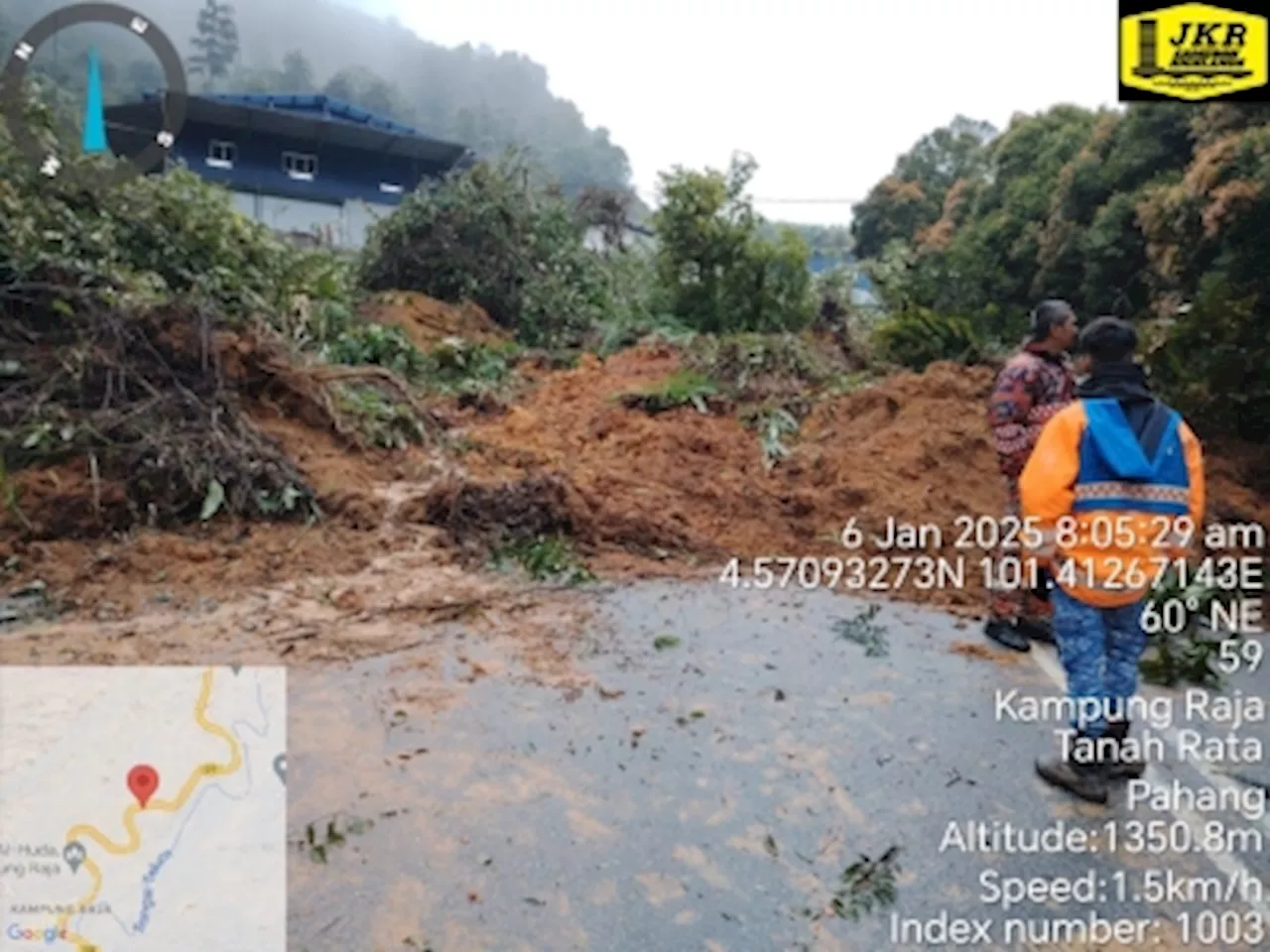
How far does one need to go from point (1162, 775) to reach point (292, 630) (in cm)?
365

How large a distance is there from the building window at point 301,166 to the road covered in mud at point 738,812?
29.4 m

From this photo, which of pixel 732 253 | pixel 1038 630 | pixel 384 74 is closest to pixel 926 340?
pixel 732 253

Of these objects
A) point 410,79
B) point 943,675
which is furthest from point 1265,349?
point 410,79

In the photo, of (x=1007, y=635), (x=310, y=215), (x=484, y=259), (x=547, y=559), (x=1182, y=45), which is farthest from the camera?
(x=310, y=215)

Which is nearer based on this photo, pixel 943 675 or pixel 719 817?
pixel 719 817

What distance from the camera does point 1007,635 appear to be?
14.3 ft

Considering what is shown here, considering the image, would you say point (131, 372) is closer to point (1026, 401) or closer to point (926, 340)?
point (1026, 401)

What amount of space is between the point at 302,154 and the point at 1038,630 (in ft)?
101

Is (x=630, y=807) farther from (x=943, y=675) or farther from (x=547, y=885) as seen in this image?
(x=943, y=675)

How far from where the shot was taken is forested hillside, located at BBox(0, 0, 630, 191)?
2324 inches

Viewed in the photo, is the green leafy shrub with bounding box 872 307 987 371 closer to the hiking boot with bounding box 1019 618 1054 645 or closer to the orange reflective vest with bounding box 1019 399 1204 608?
the hiking boot with bounding box 1019 618 1054 645

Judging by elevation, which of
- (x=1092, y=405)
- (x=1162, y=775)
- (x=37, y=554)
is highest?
(x=1092, y=405)

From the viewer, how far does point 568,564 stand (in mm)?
5387

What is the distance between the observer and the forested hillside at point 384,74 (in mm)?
59031
